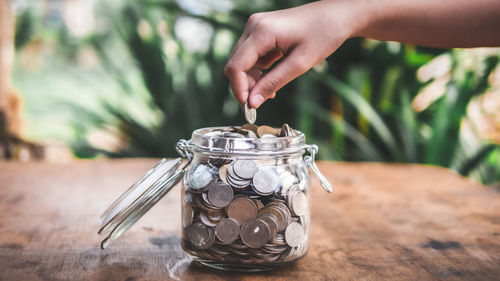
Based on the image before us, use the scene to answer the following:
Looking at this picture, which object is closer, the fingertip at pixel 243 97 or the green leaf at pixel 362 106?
the fingertip at pixel 243 97

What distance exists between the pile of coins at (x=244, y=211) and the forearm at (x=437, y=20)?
24cm

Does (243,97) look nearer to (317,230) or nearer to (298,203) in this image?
(298,203)

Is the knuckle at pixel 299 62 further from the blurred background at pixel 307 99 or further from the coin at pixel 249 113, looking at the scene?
the blurred background at pixel 307 99

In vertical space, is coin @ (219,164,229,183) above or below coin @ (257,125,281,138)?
below

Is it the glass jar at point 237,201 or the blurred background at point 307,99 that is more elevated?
the glass jar at point 237,201

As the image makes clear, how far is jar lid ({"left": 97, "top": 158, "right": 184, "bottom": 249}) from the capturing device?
67 centimetres

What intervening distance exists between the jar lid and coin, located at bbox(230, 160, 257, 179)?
12 centimetres

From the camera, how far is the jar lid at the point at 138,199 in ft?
2.18

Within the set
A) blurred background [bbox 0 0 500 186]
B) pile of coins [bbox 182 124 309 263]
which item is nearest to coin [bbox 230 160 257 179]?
pile of coins [bbox 182 124 309 263]

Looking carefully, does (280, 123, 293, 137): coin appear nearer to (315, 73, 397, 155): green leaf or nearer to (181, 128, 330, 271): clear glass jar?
→ (181, 128, 330, 271): clear glass jar

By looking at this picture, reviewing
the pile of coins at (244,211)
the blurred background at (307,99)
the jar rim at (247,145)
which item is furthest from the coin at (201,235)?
the blurred background at (307,99)

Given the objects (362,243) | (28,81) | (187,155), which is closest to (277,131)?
(187,155)

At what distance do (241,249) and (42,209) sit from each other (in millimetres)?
550

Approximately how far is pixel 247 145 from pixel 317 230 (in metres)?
0.32
